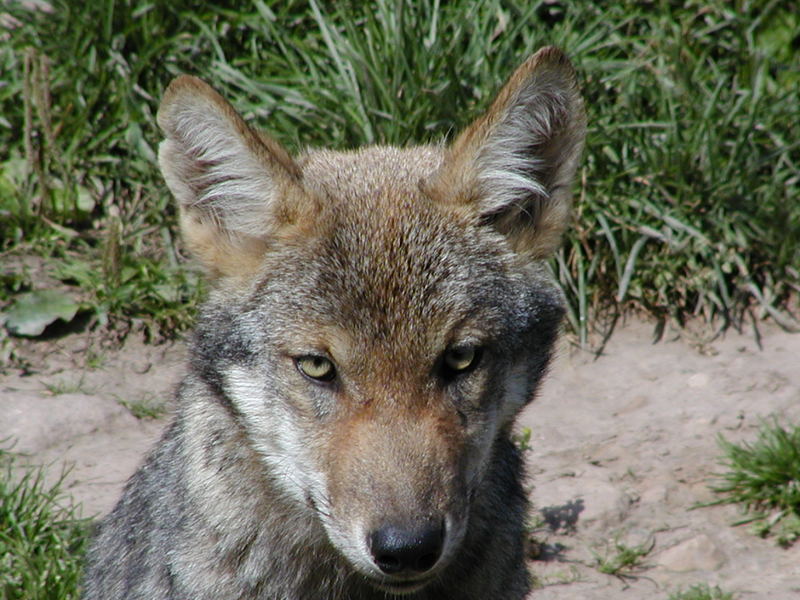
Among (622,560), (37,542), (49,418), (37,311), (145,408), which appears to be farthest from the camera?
(37,311)

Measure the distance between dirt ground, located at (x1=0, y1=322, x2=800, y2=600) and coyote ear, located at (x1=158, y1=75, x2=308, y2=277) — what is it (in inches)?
65.0

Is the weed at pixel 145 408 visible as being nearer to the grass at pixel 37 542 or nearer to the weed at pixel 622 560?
the grass at pixel 37 542

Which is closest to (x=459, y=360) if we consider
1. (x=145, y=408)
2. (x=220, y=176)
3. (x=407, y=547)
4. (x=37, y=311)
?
(x=407, y=547)

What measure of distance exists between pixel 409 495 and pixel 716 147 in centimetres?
443

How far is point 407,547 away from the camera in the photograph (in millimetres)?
3277

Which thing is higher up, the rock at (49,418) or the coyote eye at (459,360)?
the coyote eye at (459,360)

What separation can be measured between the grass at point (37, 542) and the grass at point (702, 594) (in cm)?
286

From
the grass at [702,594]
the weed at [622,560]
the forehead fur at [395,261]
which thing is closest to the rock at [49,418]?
the forehead fur at [395,261]

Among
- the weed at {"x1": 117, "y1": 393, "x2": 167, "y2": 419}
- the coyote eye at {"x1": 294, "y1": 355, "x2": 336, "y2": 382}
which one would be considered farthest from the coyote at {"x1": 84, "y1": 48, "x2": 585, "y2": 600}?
the weed at {"x1": 117, "y1": 393, "x2": 167, "y2": 419}

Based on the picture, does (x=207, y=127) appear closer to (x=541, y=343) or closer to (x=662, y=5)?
(x=541, y=343)

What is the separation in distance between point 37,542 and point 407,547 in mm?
2491

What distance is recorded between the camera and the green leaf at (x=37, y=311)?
21.6 ft

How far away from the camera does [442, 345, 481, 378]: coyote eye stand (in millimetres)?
3729

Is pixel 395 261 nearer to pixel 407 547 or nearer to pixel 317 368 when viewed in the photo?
pixel 317 368
